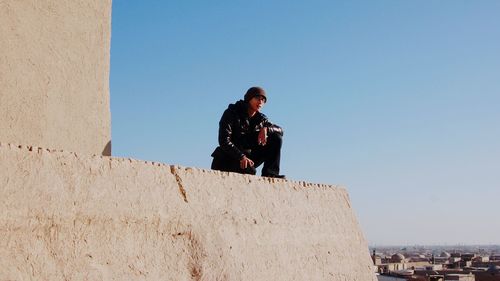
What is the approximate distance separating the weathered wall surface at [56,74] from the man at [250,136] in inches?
27.2

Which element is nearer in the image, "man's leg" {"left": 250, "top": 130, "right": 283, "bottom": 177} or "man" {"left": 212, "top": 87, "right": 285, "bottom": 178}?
"man" {"left": 212, "top": 87, "right": 285, "bottom": 178}

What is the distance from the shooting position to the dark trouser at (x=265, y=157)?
301 centimetres

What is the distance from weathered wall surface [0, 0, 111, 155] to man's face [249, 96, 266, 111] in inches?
31.5

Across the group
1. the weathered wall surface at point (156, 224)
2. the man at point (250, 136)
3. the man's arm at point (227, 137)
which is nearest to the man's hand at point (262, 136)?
the man at point (250, 136)

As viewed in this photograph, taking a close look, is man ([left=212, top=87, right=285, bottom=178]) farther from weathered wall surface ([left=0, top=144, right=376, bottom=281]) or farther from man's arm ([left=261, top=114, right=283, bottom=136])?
weathered wall surface ([left=0, top=144, right=376, bottom=281])

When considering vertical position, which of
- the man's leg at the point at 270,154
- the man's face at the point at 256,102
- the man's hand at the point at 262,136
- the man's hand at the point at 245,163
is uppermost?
the man's face at the point at 256,102

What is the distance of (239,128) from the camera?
3.09 metres

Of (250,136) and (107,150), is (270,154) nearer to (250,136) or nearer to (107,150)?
(250,136)

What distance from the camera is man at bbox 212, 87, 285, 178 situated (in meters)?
3.00

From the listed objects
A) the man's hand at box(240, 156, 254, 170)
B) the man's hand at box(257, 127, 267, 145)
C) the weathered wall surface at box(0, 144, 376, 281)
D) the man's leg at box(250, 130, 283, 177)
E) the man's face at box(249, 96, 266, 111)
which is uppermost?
the man's face at box(249, 96, 266, 111)

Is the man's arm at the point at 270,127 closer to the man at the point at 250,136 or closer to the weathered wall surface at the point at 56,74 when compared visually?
the man at the point at 250,136

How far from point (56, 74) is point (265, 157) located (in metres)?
1.16

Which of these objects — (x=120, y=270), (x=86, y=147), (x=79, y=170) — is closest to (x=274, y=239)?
(x=120, y=270)

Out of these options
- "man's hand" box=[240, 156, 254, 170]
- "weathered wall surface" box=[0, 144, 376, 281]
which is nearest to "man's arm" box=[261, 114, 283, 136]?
"man's hand" box=[240, 156, 254, 170]
